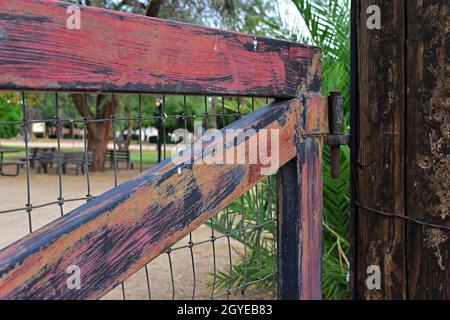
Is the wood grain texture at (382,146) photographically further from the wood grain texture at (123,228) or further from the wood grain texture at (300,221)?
the wood grain texture at (123,228)

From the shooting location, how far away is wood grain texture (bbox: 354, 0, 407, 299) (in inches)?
55.6

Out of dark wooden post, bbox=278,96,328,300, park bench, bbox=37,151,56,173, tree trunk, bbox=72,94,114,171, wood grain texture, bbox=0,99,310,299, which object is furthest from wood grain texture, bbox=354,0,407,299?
tree trunk, bbox=72,94,114,171

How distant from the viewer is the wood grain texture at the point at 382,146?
141 centimetres

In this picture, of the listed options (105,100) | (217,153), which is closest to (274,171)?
(217,153)

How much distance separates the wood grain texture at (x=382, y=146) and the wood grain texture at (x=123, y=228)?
300mm

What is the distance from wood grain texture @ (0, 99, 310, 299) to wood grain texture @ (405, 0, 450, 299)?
1.26 ft

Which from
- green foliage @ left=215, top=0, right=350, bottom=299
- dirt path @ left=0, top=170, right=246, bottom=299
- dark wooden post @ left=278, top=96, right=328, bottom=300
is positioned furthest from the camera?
dirt path @ left=0, top=170, right=246, bottom=299

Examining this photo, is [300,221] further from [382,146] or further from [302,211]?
[382,146]

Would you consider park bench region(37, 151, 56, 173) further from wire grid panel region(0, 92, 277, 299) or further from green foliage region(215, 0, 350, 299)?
green foliage region(215, 0, 350, 299)

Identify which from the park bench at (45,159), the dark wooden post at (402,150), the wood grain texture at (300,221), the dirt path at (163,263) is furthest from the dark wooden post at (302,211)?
the park bench at (45,159)

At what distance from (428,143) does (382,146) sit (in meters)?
0.13

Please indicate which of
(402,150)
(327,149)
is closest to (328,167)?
(327,149)

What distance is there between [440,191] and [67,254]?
3.07 ft
